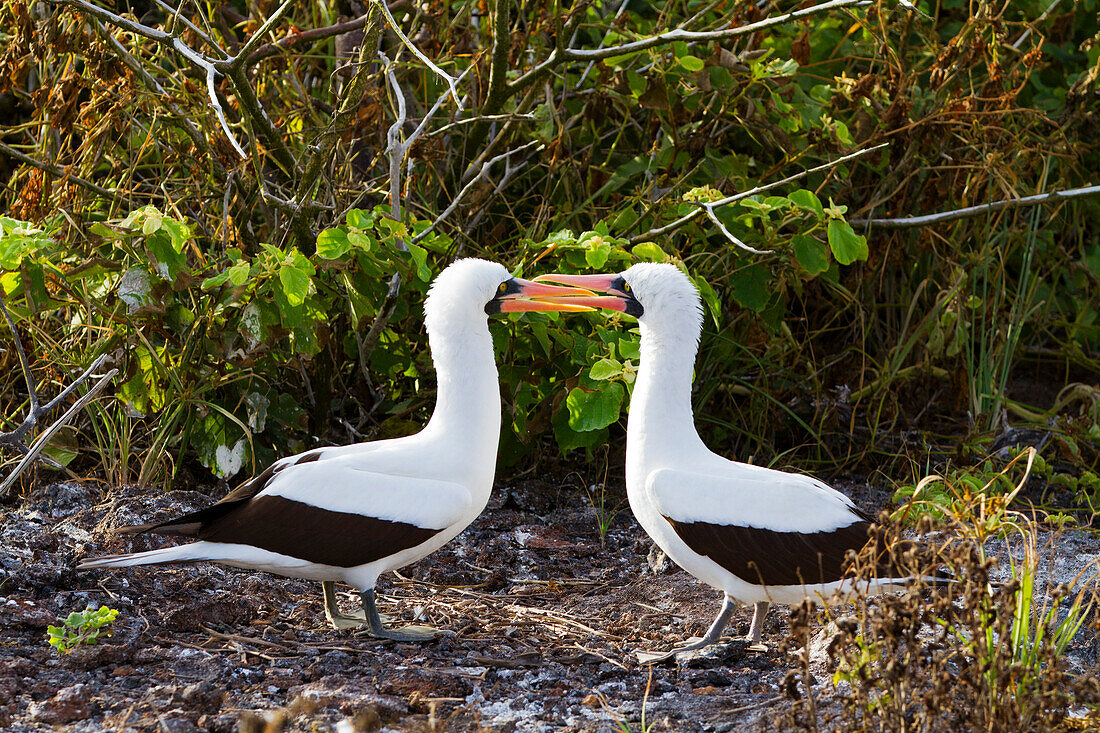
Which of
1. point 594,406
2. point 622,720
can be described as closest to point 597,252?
point 594,406

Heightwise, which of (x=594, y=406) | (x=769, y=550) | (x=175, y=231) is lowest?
(x=769, y=550)

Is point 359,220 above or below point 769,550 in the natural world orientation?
above

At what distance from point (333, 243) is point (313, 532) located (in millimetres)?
1103

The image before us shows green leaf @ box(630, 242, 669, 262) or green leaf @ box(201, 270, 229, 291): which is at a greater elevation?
green leaf @ box(630, 242, 669, 262)

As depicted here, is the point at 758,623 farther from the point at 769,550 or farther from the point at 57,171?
the point at 57,171

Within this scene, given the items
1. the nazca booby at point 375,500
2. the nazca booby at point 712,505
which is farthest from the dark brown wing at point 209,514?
the nazca booby at point 712,505

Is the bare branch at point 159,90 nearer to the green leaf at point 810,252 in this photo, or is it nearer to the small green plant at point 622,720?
the green leaf at point 810,252

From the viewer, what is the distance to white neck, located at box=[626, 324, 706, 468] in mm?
3781

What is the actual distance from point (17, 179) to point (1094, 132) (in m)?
5.38

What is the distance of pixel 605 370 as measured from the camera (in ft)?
13.7

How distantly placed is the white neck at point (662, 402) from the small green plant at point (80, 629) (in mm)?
1676

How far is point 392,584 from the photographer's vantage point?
174 inches

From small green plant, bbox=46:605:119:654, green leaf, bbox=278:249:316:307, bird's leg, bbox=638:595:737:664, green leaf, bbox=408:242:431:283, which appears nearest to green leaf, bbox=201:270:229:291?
Result: green leaf, bbox=278:249:316:307

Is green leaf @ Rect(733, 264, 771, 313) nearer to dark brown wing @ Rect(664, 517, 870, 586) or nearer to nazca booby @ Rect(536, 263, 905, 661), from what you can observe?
nazca booby @ Rect(536, 263, 905, 661)
